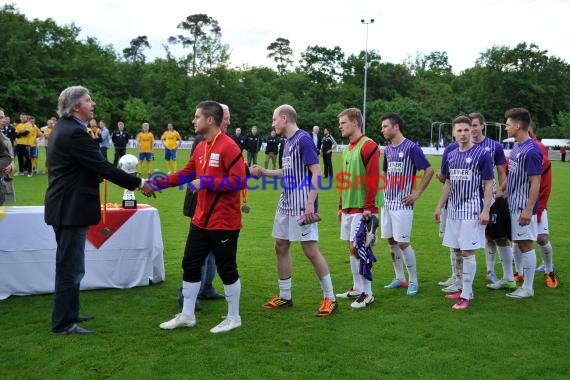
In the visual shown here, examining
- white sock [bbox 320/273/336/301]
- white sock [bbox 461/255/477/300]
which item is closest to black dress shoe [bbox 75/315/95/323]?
white sock [bbox 320/273/336/301]

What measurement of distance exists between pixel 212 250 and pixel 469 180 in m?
2.90

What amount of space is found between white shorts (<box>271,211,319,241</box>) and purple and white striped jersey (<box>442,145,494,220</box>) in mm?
1636

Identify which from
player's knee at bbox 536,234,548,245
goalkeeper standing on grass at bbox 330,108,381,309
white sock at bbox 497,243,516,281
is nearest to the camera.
Result: goalkeeper standing on grass at bbox 330,108,381,309

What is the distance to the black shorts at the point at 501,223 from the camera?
6668 millimetres

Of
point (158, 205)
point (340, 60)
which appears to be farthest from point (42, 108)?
point (158, 205)

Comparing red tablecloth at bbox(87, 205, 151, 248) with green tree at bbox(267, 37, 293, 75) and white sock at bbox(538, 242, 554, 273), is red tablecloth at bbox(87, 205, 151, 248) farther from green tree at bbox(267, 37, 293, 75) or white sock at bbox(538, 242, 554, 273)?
green tree at bbox(267, 37, 293, 75)

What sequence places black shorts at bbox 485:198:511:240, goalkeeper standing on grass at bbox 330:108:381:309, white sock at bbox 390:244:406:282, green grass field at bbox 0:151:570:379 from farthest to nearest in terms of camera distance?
white sock at bbox 390:244:406:282, black shorts at bbox 485:198:511:240, goalkeeper standing on grass at bbox 330:108:381:309, green grass field at bbox 0:151:570:379

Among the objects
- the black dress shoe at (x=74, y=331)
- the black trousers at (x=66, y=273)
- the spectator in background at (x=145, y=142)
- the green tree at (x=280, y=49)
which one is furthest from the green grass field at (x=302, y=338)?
the green tree at (x=280, y=49)

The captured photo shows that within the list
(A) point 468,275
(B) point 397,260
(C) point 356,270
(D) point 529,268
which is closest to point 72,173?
(C) point 356,270

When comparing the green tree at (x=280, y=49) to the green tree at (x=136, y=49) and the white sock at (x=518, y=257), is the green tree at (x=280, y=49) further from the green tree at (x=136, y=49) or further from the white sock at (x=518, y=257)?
the white sock at (x=518, y=257)

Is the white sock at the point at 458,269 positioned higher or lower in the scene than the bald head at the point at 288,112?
lower

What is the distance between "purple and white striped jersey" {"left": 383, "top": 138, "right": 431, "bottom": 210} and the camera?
20.9 feet

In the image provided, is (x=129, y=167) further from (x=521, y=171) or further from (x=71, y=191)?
(x=521, y=171)

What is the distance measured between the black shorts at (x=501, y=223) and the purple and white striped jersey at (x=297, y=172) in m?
2.47
